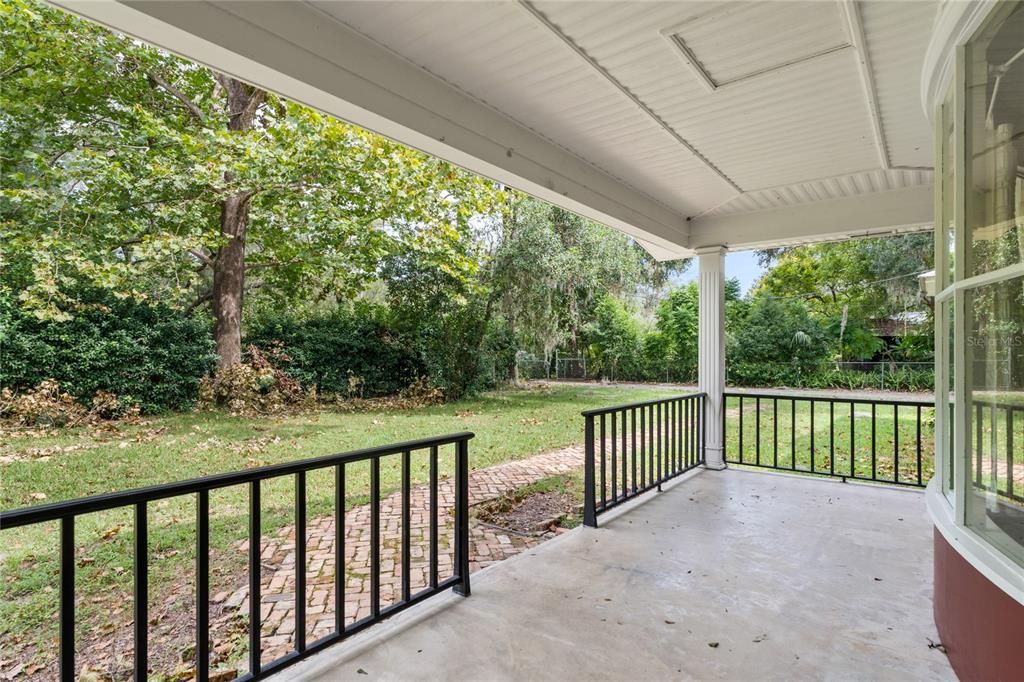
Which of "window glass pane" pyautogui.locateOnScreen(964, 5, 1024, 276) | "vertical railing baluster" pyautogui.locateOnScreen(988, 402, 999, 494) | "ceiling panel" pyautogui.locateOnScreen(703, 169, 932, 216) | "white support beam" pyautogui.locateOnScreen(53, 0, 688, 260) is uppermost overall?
"ceiling panel" pyautogui.locateOnScreen(703, 169, 932, 216)

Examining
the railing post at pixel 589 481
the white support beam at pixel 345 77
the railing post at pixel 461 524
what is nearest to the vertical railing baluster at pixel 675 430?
the railing post at pixel 589 481

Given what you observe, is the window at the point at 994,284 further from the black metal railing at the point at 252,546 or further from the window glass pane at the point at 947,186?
the black metal railing at the point at 252,546

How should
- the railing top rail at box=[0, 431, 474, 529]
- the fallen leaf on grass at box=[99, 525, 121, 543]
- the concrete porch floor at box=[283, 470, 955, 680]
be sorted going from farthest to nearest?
the fallen leaf on grass at box=[99, 525, 121, 543] < the concrete porch floor at box=[283, 470, 955, 680] < the railing top rail at box=[0, 431, 474, 529]

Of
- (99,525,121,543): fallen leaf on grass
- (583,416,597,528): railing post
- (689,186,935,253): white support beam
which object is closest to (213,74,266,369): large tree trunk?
(99,525,121,543): fallen leaf on grass

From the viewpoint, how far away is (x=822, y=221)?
424cm

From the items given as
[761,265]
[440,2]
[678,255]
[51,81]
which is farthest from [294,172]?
[761,265]

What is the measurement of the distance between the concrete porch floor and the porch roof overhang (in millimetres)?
2087

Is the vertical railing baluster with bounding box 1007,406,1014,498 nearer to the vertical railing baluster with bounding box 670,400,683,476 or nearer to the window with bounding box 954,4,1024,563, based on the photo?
the window with bounding box 954,4,1024,563

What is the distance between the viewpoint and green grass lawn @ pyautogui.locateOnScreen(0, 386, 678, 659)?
2.66 meters

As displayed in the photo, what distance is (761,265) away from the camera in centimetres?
1644

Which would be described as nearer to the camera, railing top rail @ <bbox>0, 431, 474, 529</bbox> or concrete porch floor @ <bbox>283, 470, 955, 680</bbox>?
railing top rail @ <bbox>0, 431, 474, 529</bbox>

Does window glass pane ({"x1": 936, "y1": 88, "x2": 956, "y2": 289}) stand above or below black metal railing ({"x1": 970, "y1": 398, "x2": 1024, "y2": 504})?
above

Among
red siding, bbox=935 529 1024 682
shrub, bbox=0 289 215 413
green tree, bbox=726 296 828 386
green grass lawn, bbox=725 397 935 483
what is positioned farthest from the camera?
green tree, bbox=726 296 828 386

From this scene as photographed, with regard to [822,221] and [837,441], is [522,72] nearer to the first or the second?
[822,221]
